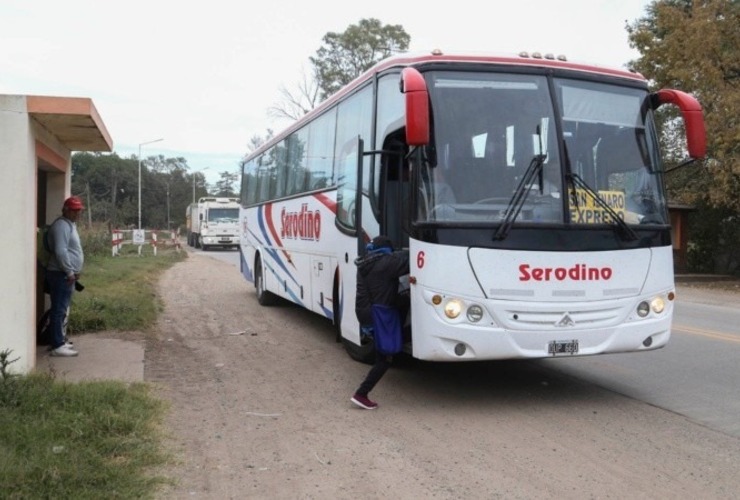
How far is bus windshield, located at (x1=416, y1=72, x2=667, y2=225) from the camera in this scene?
21.0ft

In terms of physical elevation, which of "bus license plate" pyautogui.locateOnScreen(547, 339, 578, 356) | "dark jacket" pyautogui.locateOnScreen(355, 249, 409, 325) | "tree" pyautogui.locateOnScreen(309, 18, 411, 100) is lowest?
"bus license plate" pyautogui.locateOnScreen(547, 339, 578, 356)

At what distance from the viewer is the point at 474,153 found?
6.49 metres

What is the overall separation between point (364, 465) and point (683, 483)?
2.21m

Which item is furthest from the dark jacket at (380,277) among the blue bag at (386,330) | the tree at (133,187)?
the tree at (133,187)

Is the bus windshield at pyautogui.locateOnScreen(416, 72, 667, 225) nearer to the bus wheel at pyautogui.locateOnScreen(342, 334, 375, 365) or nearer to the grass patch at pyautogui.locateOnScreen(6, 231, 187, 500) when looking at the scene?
the bus wheel at pyautogui.locateOnScreen(342, 334, 375, 365)

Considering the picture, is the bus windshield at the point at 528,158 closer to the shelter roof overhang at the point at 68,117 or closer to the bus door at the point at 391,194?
the bus door at the point at 391,194

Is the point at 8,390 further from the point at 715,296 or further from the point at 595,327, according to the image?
the point at 715,296

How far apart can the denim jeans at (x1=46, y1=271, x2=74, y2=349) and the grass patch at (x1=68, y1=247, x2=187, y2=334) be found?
2.04 metres

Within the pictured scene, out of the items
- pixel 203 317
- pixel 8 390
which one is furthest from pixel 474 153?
pixel 203 317

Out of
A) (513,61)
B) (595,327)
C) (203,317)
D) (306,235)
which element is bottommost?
(203,317)

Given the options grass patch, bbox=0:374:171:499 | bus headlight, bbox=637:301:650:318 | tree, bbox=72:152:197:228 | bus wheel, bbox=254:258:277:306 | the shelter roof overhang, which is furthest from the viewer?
tree, bbox=72:152:197:228

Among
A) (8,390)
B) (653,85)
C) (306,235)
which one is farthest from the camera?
(653,85)

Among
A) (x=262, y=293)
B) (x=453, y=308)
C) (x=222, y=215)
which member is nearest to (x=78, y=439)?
(x=453, y=308)

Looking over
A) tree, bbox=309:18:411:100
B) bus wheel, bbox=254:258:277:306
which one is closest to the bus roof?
bus wheel, bbox=254:258:277:306
